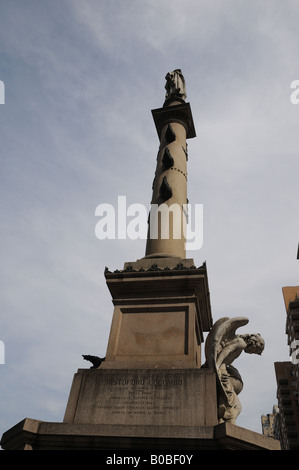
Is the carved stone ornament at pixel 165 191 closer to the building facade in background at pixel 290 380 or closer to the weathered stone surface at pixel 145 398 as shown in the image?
the weathered stone surface at pixel 145 398

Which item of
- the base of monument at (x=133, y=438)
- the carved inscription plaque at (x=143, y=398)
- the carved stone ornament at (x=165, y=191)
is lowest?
the base of monument at (x=133, y=438)

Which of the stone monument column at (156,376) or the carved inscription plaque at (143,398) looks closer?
the stone monument column at (156,376)

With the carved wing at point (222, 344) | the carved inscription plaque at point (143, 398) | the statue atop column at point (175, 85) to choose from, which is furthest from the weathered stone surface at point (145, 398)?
the statue atop column at point (175, 85)

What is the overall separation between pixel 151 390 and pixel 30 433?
7.43ft

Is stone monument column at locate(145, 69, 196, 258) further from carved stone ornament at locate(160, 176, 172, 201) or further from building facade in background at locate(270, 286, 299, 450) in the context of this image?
building facade in background at locate(270, 286, 299, 450)

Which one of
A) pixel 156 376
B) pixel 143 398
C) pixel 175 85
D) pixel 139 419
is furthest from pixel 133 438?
pixel 175 85

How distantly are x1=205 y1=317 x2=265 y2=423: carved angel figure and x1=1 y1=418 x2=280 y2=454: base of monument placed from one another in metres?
1.15

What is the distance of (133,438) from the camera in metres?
6.31

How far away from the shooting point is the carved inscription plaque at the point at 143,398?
6945 millimetres

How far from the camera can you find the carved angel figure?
7.56m

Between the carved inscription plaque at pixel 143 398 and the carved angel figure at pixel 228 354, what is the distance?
728mm

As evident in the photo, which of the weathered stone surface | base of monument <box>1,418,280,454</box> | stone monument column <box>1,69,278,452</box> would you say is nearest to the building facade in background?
stone monument column <box>1,69,278,452</box>
